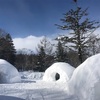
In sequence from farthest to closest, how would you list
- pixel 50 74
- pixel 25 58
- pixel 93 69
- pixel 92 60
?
pixel 25 58 < pixel 50 74 < pixel 92 60 < pixel 93 69

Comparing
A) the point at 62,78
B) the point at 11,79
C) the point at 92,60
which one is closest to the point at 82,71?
the point at 92,60

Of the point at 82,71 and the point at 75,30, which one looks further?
the point at 75,30

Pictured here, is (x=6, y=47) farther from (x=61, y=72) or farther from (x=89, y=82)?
(x=89, y=82)

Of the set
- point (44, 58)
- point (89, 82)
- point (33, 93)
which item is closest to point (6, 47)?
point (44, 58)

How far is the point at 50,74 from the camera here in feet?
74.4

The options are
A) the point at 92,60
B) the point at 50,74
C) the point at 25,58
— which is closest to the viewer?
the point at 92,60

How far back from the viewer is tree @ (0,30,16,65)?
46.0m

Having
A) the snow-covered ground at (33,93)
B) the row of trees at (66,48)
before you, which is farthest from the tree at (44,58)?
the snow-covered ground at (33,93)

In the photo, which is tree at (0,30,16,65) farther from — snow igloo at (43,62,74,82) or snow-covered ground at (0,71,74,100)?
snow-covered ground at (0,71,74,100)

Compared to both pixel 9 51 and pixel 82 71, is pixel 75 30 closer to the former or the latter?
pixel 82 71

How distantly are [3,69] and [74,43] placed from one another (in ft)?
31.1

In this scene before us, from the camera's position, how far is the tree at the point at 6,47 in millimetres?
46000

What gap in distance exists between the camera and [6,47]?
155 feet

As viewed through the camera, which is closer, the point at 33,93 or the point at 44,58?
the point at 33,93
